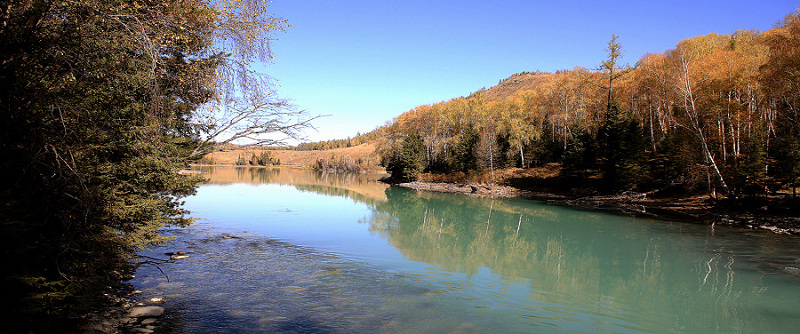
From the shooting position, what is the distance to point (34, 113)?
14.4 ft

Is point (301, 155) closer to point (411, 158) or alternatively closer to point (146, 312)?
point (411, 158)

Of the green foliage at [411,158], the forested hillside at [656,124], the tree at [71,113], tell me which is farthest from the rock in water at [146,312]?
the green foliage at [411,158]

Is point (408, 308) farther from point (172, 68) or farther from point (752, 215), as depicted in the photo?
point (752, 215)

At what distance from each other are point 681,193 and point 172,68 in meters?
37.3

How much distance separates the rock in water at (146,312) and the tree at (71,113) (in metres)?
1.16

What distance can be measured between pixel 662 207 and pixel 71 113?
3503cm

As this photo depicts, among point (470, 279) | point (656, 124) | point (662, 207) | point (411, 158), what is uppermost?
point (656, 124)

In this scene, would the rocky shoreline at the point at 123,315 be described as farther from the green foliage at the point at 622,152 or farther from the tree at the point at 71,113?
the green foliage at the point at 622,152

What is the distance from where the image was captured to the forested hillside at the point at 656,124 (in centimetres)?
2392

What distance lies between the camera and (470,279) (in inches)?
442

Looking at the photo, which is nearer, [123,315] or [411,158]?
[123,315]

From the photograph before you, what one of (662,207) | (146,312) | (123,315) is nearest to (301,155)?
(662,207)

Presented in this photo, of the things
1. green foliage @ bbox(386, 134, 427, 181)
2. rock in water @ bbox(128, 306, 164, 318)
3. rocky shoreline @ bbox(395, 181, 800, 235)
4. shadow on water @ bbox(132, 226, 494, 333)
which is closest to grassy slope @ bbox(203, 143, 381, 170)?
green foliage @ bbox(386, 134, 427, 181)

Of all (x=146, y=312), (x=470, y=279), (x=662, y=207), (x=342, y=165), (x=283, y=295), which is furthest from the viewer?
(x=342, y=165)
